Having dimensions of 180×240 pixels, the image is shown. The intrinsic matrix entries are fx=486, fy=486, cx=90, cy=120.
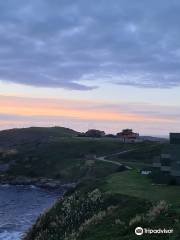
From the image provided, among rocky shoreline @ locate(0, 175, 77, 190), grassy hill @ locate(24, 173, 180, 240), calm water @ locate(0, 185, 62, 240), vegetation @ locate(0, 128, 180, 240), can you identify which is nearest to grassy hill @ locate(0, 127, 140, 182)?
rocky shoreline @ locate(0, 175, 77, 190)

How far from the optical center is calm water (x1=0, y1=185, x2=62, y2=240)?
2771 inches

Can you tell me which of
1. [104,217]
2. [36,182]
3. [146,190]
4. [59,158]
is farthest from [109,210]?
[59,158]

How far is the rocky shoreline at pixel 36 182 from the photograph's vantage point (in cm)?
13400

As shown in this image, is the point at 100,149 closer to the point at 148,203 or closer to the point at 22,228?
the point at 22,228

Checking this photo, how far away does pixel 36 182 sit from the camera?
143 m

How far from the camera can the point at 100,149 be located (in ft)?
558

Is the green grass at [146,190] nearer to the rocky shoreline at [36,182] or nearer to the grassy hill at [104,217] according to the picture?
the grassy hill at [104,217]

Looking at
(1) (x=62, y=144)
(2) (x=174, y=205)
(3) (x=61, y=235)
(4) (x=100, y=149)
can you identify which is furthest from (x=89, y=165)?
(2) (x=174, y=205)

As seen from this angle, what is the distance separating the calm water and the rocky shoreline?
6151 millimetres

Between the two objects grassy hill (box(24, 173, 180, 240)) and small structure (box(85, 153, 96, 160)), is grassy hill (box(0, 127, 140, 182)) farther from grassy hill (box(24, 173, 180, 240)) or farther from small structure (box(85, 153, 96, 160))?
grassy hill (box(24, 173, 180, 240))

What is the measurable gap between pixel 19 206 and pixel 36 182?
4825 cm

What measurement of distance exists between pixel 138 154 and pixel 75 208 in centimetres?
8926

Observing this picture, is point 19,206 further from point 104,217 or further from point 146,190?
point 104,217

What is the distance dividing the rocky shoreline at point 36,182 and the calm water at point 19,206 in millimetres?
6151
